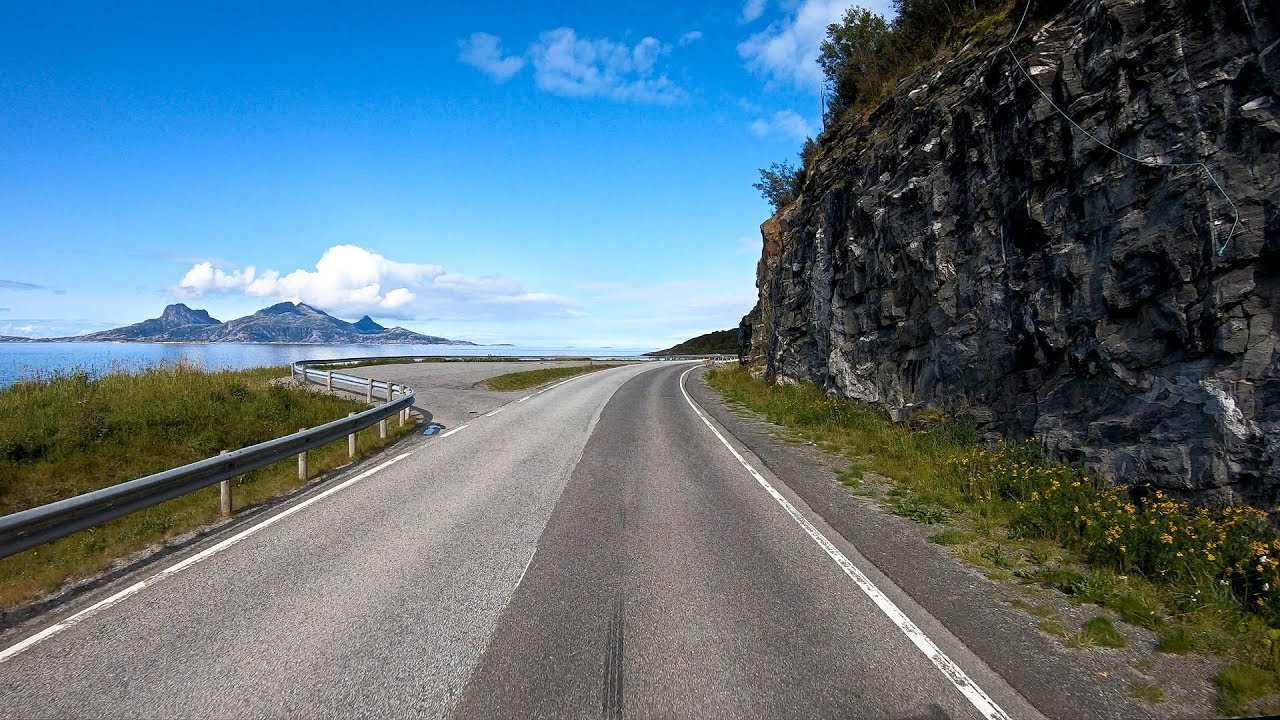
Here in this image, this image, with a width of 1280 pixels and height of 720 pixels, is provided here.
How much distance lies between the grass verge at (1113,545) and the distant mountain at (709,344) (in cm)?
10708

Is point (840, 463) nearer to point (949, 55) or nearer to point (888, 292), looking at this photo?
point (888, 292)

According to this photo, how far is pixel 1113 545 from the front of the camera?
18.9 feet

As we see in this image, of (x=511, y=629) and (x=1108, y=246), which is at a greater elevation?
(x=1108, y=246)

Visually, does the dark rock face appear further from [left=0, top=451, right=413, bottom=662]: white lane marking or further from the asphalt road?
[left=0, top=451, right=413, bottom=662]: white lane marking

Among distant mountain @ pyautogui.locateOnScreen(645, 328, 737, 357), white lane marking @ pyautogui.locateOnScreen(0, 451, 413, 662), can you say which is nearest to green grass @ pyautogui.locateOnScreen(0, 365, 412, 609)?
white lane marking @ pyautogui.locateOnScreen(0, 451, 413, 662)

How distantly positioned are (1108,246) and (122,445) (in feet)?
55.3

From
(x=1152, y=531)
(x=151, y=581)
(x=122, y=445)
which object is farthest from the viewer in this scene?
(x=122, y=445)

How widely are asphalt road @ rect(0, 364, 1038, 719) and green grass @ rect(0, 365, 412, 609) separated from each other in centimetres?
162

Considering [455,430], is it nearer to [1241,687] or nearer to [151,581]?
[151,581]

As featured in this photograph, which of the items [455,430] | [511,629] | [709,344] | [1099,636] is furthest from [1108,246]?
[709,344]

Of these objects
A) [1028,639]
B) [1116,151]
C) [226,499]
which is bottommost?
[1028,639]

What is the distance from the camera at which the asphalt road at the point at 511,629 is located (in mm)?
3551

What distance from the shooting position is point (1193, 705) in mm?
3557

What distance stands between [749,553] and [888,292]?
448 inches
